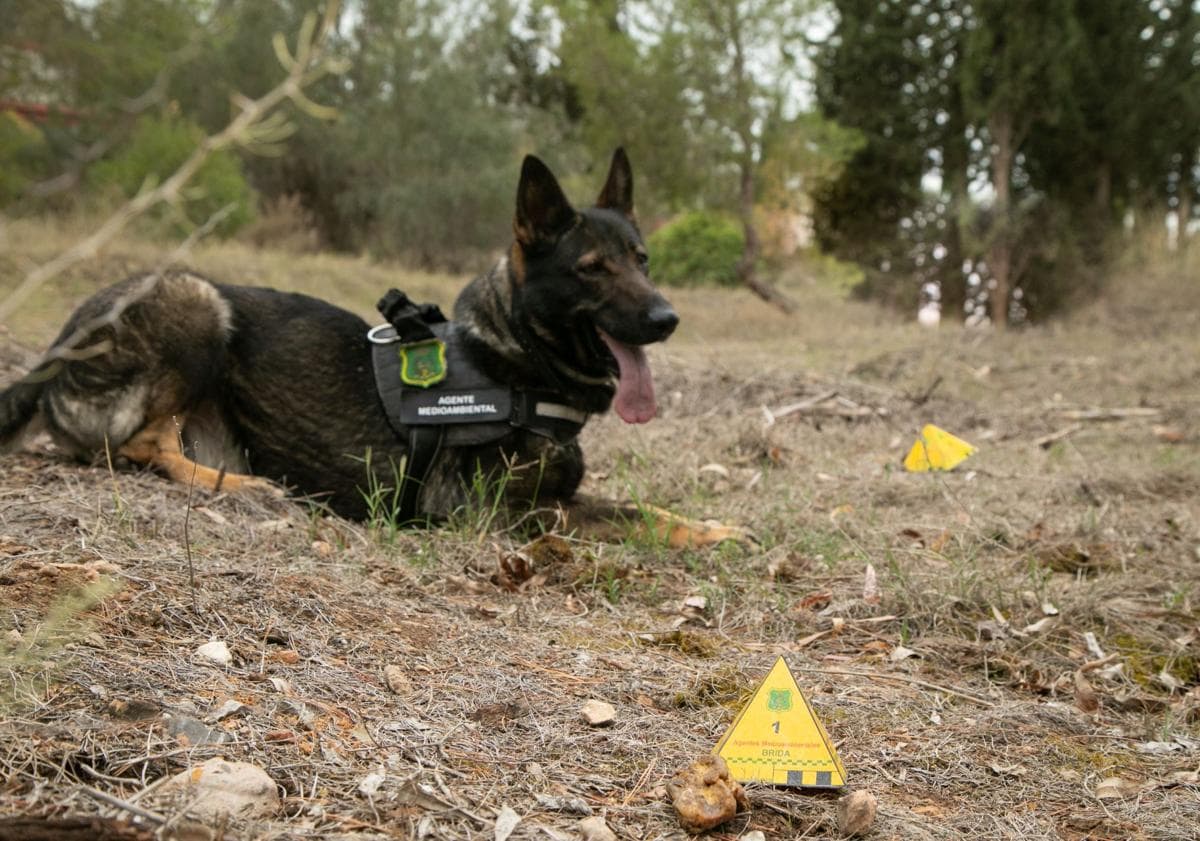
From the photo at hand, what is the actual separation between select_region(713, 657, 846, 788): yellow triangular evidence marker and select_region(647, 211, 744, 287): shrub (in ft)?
63.3

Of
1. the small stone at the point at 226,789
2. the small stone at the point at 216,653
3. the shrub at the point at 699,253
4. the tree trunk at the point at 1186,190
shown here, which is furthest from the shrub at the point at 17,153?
the tree trunk at the point at 1186,190

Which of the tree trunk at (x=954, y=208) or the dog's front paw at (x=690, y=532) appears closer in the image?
the dog's front paw at (x=690, y=532)

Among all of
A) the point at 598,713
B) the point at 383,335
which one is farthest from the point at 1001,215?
the point at 598,713

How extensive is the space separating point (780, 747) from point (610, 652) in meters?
0.80

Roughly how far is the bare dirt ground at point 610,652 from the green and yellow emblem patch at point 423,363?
662 mm

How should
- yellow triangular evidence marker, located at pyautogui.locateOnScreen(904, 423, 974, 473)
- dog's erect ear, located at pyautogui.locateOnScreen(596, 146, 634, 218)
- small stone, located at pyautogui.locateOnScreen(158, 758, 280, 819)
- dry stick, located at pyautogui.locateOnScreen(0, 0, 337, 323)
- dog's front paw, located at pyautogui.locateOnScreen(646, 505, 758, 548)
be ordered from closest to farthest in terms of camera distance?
1. dry stick, located at pyautogui.locateOnScreen(0, 0, 337, 323)
2. small stone, located at pyautogui.locateOnScreen(158, 758, 280, 819)
3. dog's front paw, located at pyautogui.locateOnScreen(646, 505, 758, 548)
4. dog's erect ear, located at pyautogui.locateOnScreen(596, 146, 634, 218)
5. yellow triangular evidence marker, located at pyautogui.locateOnScreen(904, 423, 974, 473)

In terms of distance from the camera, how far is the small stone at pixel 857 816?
173 centimetres

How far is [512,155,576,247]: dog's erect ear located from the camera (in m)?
3.92

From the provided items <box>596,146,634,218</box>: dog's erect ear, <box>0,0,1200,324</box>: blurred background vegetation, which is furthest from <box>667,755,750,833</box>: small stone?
<box>0,0,1200,324</box>: blurred background vegetation

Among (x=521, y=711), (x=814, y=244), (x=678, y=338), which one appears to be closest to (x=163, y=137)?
(x=678, y=338)

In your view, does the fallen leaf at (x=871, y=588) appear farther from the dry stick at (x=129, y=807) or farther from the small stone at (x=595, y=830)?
the dry stick at (x=129, y=807)

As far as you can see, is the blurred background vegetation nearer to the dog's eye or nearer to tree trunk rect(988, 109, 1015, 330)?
tree trunk rect(988, 109, 1015, 330)

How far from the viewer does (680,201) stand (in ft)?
51.0

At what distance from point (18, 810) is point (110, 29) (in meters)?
13.0
